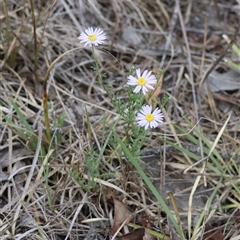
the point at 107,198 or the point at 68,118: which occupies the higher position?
the point at 68,118

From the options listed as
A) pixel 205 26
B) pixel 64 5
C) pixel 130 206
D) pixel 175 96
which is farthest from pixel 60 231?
pixel 205 26

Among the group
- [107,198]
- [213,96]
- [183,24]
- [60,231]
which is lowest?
[60,231]

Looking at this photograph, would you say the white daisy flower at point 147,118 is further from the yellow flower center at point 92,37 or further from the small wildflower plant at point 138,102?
the yellow flower center at point 92,37

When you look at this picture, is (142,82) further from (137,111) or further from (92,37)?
(92,37)

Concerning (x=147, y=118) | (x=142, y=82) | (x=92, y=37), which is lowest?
(x=147, y=118)

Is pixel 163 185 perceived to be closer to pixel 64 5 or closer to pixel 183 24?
pixel 183 24

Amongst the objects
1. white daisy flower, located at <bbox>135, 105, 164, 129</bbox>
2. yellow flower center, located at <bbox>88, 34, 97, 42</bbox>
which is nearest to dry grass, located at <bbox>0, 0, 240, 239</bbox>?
yellow flower center, located at <bbox>88, 34, 97, 42</bbox>

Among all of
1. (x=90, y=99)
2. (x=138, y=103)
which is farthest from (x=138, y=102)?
(x=90, y=99)

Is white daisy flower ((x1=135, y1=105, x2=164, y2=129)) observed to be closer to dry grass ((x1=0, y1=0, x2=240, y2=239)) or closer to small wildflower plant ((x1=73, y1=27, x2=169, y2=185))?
small wildflower plant ((x1=73, y1=27, x2=169, y2=185))
